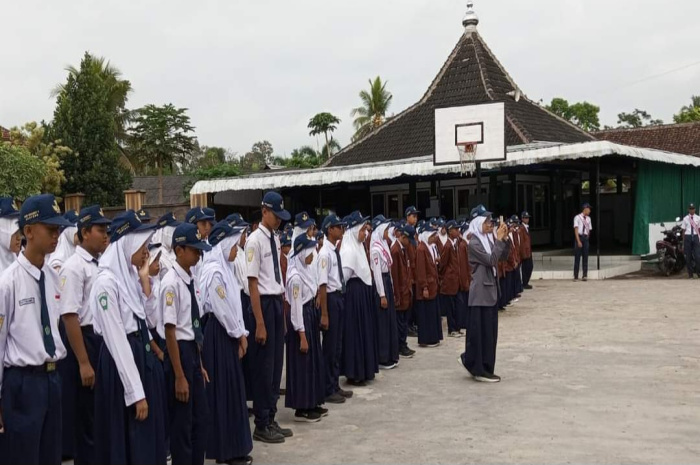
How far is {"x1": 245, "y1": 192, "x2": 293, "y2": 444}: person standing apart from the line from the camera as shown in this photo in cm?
517

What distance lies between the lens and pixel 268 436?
5.32m

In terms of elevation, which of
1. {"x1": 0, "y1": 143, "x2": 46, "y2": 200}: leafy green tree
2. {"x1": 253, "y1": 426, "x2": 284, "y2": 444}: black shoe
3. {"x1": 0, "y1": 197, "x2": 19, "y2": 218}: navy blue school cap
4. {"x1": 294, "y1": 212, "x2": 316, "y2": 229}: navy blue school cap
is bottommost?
{"x1": 253, "y1": 426, "x2": 284, "y2": 444}: black shoe

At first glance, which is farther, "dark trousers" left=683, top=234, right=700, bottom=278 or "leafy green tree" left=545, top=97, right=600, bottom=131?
"leafy green tree" left=545, top=97, right=600, bottom=131

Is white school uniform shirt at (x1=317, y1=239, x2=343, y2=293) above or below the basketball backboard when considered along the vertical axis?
below

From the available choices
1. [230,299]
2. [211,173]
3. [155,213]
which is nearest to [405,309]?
[230,299]

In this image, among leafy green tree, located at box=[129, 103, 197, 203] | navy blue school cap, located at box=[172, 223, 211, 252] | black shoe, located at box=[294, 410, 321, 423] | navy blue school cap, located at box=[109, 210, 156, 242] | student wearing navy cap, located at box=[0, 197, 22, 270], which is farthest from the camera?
leafy green tree, located at box=[129, 103, 197, 203]

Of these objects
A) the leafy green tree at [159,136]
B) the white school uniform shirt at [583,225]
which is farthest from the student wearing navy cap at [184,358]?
the leafy green tree at [159,136]

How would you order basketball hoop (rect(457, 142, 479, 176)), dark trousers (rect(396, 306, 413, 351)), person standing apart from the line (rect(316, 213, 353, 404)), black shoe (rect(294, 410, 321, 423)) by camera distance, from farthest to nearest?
basketball hoop (rect(457, 142, 479, 176))
dark trousers (rect(396, 306, 413, 351))
person standing apart from the line (rect(316, 213, 353, 404))
black shoe (rect(294, 410, 321, 423))

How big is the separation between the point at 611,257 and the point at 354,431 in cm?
1554

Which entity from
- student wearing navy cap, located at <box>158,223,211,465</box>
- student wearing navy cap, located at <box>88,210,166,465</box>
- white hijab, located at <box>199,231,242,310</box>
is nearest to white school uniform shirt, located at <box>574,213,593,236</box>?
white hijab, located at <box>199,231,242,310</box>

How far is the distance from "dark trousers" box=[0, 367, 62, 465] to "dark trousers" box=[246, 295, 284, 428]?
6.49 ft

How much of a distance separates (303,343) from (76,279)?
229 centimetres

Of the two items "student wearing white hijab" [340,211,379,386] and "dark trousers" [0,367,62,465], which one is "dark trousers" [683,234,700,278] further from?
"dark trousers" [0,367,62,465]

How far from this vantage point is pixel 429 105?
2406cm
